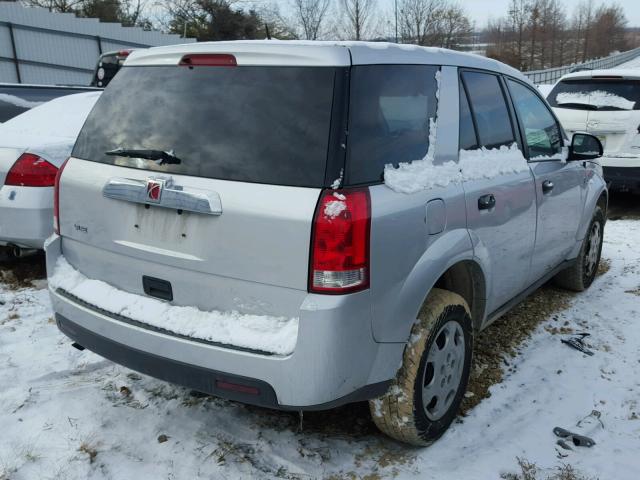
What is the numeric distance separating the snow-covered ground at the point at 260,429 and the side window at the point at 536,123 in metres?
1.38

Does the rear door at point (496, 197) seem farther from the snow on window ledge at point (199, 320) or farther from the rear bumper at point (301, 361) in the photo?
the snow on window ledge at point (199, 320)

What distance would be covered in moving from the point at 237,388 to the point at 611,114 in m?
7.08

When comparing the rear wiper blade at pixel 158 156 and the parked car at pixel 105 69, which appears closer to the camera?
the rear wiper blade at pixel 158 156

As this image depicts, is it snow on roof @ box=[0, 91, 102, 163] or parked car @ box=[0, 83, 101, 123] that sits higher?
parked car @ box=[0, 83, 101, 123]

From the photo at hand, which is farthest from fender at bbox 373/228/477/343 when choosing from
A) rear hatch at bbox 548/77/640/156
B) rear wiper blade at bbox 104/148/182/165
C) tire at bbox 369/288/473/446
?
rear hatch at bbox 548/77/640/156

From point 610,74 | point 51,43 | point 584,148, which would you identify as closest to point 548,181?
point 584,148

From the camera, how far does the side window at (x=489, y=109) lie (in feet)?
10.4

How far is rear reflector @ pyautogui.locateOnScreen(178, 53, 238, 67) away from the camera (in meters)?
2.46

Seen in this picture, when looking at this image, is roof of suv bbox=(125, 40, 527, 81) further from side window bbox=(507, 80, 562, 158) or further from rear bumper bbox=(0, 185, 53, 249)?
rear bumper bbox=(0, 185, 53, 249)

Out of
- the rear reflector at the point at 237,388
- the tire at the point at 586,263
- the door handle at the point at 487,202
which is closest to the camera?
the rear reflector at the point at 237,388

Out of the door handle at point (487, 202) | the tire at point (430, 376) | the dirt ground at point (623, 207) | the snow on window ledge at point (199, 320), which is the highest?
the door handle at point (487, 202)

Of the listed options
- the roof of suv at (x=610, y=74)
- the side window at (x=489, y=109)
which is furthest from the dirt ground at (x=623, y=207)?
the side window at (x=489, y=109)

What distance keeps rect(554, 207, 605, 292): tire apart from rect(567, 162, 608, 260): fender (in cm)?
13

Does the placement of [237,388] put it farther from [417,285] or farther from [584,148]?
[584,148]
